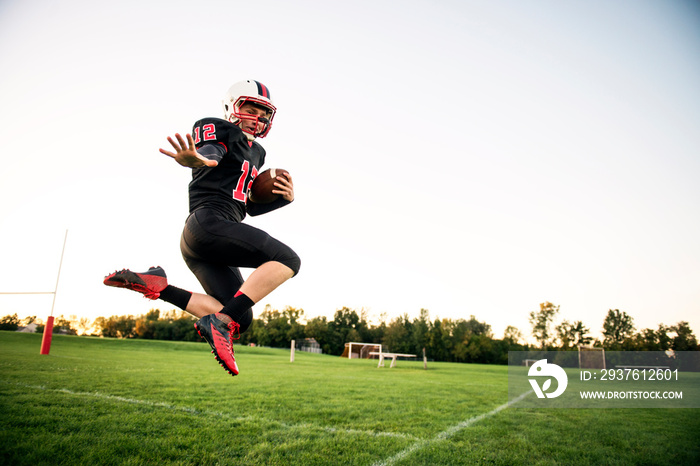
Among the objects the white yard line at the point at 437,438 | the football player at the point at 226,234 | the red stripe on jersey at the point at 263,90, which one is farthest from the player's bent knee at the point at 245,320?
the red stripe on jersey at the point at 263,90

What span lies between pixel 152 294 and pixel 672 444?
21.5 feet

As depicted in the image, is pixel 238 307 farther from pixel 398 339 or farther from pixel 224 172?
pixel 398 339

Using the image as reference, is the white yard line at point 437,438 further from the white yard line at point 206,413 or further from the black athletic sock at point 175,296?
the black athletic sock at point 175,296

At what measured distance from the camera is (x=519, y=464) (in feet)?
12.4

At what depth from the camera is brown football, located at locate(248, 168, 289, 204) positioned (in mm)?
3365

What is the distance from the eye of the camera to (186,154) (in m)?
2.54

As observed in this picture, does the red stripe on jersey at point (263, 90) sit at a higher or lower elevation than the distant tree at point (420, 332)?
higher

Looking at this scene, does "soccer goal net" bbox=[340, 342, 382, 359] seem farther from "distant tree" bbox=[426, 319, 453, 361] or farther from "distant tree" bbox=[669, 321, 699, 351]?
"distant tree" bbox=[669, 321, 699, 351]

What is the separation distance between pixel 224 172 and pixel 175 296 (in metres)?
1.10

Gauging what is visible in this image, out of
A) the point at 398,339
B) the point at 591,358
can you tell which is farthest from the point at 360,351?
the point at 591,358

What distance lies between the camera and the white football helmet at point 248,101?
333 centimetres

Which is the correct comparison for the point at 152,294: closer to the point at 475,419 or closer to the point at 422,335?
the point at 475,419

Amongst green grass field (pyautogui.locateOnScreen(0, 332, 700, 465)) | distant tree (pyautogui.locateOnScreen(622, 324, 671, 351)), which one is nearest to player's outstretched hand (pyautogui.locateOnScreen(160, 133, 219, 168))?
green grass field (pyautogui.locateOnScreen(0, 332, 700, 465))

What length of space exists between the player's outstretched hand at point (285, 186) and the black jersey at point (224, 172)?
0.25m
